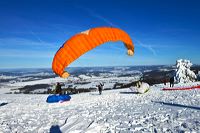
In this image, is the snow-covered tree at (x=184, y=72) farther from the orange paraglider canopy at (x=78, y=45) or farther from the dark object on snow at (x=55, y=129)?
the dark object on snow at (x=55, y=129)

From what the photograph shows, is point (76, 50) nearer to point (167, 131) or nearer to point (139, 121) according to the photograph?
point (139, 121)

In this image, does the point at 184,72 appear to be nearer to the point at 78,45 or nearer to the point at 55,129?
the point at 78,45

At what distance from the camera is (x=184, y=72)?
60000 mm

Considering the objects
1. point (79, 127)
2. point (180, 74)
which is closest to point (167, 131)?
point (79, 127)

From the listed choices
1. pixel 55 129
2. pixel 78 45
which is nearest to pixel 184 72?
pixel 78 45

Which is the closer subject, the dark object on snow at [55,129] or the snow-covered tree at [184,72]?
the dark object on snow at [55,129]

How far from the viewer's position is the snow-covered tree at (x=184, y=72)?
194 feet

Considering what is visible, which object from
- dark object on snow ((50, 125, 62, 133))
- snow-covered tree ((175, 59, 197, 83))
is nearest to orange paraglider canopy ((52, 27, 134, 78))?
dark object on snow ((50, 125, 62, 133))

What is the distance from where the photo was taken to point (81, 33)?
12125 mm

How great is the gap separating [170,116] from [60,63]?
5.27 m

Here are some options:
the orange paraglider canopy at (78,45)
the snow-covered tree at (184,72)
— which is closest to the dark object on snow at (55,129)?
the orange paraglider canopy at (78,45)

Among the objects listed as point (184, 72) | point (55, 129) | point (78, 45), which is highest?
point (78, 45)

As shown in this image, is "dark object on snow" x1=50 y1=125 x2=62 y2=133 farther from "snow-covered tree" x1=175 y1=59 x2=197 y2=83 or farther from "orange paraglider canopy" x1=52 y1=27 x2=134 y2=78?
"snow-covered tree" x1=175 y1=59 x2=197 y2=83

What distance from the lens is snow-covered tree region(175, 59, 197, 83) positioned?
194ft
